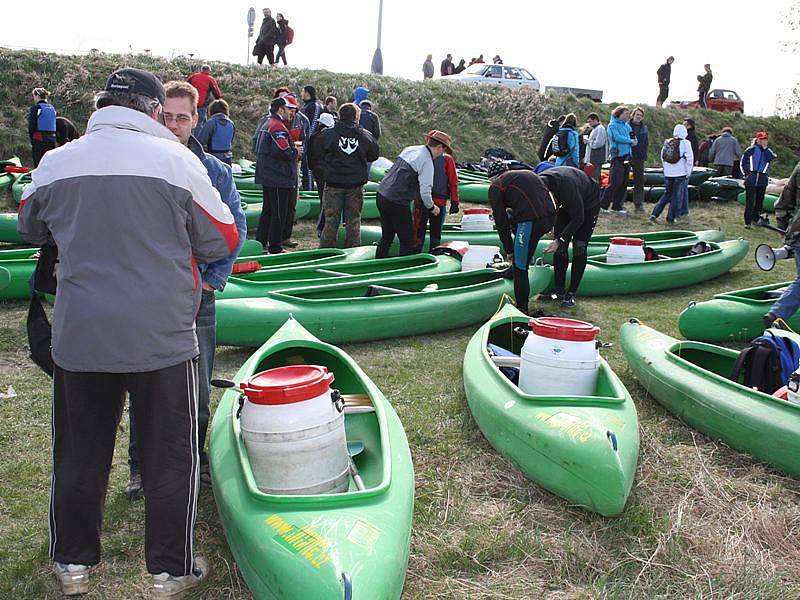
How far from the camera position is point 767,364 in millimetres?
4352

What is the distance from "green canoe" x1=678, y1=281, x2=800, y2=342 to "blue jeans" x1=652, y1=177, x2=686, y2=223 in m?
5.74

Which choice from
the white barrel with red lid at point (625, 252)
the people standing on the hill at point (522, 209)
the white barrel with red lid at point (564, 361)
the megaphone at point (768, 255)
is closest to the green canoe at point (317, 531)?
the white barrel with red lid at point (564, 361)

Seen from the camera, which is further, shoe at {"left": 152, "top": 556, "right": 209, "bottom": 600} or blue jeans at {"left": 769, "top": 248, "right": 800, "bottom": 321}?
blue jeans at {"left": 769, "top": 248, "right": 800, "bottom": 321}

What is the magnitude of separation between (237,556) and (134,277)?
116 centimetres

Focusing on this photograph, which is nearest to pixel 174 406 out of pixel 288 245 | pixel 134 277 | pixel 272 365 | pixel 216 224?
pixel 134 277

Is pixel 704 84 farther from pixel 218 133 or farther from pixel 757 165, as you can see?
pixel 218 133

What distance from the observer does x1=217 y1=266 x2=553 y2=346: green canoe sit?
544cm

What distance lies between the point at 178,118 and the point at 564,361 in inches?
95.7

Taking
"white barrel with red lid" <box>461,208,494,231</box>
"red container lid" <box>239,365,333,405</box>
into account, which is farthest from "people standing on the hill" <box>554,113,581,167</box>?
"red container lid" <box>239,365,333,405</box>

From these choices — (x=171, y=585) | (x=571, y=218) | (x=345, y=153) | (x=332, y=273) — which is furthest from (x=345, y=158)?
(x=171, y=585)

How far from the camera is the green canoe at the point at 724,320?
6195 millimetres

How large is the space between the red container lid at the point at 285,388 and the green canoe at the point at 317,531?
0.32 meters

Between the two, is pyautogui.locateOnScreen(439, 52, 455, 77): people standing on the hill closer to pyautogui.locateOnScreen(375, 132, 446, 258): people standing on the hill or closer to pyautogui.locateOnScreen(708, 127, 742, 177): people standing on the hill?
pyautogui.locateOnScreen(708, 127, 742, 177): people standing on the hill

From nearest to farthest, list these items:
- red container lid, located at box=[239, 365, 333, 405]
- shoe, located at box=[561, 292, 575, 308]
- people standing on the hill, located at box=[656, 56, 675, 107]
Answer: red container lid, located at box=[239, 365, 333, 405] → shoe, located at box=[561, 292, 575, 308] → people standing on the hill, located at box=[656, 56, 675, 107]
